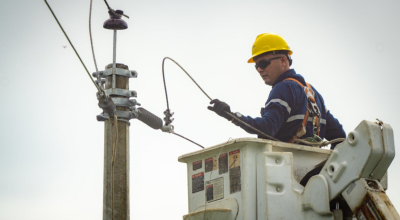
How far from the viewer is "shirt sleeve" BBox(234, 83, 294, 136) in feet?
19.7

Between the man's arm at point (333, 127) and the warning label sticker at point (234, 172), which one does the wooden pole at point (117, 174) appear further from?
the man's arm at point (333, 127)

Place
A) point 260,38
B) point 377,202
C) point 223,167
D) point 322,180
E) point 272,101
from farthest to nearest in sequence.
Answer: point 260,38 < point 272,101 < point 223,167 < point 322,180 < point 377,202

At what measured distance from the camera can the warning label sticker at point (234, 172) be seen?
5512 millimetres

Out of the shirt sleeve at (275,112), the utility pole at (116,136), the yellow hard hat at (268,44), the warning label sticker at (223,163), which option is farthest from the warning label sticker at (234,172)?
the utility pole at (116,136)

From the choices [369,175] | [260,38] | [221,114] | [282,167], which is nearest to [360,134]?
[369,175]

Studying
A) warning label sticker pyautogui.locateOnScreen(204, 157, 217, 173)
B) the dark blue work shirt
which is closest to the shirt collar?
the dark blue work shirt

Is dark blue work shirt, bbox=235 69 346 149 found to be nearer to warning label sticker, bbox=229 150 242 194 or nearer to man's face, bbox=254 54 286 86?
man's face, bbox=254 54 286 86

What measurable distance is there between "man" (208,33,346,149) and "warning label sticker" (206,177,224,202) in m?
0.64

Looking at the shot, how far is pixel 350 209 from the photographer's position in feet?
17.0

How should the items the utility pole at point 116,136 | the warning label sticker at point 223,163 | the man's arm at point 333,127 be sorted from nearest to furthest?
the warning label sticker at point 223,163, the man's arm at point 333,127, the utility pole at point 116,136

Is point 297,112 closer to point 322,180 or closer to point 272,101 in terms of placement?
point 272,101

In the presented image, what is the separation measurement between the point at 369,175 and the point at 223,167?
1.28m

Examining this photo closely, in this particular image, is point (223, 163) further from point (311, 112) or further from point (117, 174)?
point (117, 174)

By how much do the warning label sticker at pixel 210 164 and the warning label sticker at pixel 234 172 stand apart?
243mm
